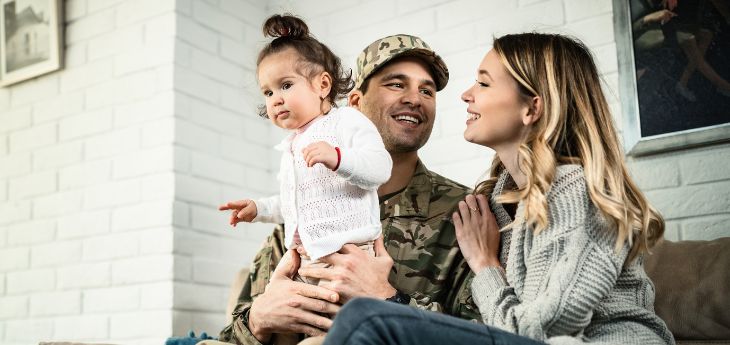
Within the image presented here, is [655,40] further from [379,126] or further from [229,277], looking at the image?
[229,277]

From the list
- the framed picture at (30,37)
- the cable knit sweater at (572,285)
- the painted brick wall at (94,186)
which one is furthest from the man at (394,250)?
the framed picture at (30,37)

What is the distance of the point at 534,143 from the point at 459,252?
0.45m

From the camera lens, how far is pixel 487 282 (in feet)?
4.82

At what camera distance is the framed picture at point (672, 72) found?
6.29 ft

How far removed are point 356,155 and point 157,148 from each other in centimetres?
121

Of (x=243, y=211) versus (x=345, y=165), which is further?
(x=243, y=211)

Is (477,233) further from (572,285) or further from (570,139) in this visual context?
(572,285)

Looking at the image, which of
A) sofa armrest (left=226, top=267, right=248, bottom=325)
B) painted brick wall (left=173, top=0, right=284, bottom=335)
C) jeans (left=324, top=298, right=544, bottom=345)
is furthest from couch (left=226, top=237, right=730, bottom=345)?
painted brick wall (left=173, top=0, right=284, bottom=335)

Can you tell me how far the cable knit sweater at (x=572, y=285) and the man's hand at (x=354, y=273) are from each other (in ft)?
0.78

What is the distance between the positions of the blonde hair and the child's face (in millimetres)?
419

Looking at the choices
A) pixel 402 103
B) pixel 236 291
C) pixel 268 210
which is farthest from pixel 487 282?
pixel 236 291

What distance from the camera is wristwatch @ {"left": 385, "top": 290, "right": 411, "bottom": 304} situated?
159 cm

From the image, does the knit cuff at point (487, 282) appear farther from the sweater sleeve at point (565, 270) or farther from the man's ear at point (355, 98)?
the man's ear at point (355, 98)

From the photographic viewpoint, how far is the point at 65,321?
2.60 metres
